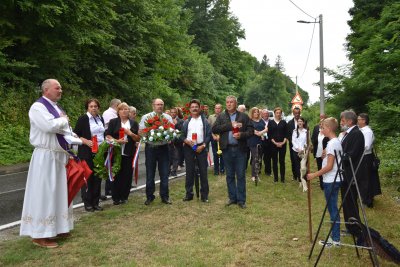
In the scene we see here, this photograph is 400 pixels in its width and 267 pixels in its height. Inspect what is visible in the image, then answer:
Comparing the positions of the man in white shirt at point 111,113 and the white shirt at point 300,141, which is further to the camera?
the white shirt at point 300,141

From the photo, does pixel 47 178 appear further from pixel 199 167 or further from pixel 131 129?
pixel 199 167

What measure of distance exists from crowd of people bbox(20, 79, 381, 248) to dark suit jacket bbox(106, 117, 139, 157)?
0.8 inches

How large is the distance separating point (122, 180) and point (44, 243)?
2681mm

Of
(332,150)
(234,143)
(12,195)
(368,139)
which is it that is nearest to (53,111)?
(234,143)

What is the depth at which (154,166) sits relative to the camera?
8.30 metres

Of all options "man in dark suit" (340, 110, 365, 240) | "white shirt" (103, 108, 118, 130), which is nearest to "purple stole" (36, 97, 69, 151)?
"white shirt" (103, 108, 118, 130)

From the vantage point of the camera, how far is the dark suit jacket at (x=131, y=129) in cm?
793

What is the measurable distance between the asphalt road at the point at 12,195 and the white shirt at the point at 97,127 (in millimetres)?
1627

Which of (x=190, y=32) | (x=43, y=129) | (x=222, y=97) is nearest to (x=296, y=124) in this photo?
(x=43, y=129)

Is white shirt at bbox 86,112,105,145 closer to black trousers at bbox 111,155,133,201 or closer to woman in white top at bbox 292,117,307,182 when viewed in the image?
black trousers at bbox 111,155,133,201

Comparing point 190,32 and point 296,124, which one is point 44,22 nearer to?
point 296,124

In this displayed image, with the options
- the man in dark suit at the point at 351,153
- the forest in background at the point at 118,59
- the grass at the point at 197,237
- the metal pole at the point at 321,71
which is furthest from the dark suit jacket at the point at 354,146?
the metal pole at the point at 321,71

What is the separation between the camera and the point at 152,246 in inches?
222

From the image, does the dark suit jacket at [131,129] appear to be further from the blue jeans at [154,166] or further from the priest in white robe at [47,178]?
the priest in white robe at [47,178]
